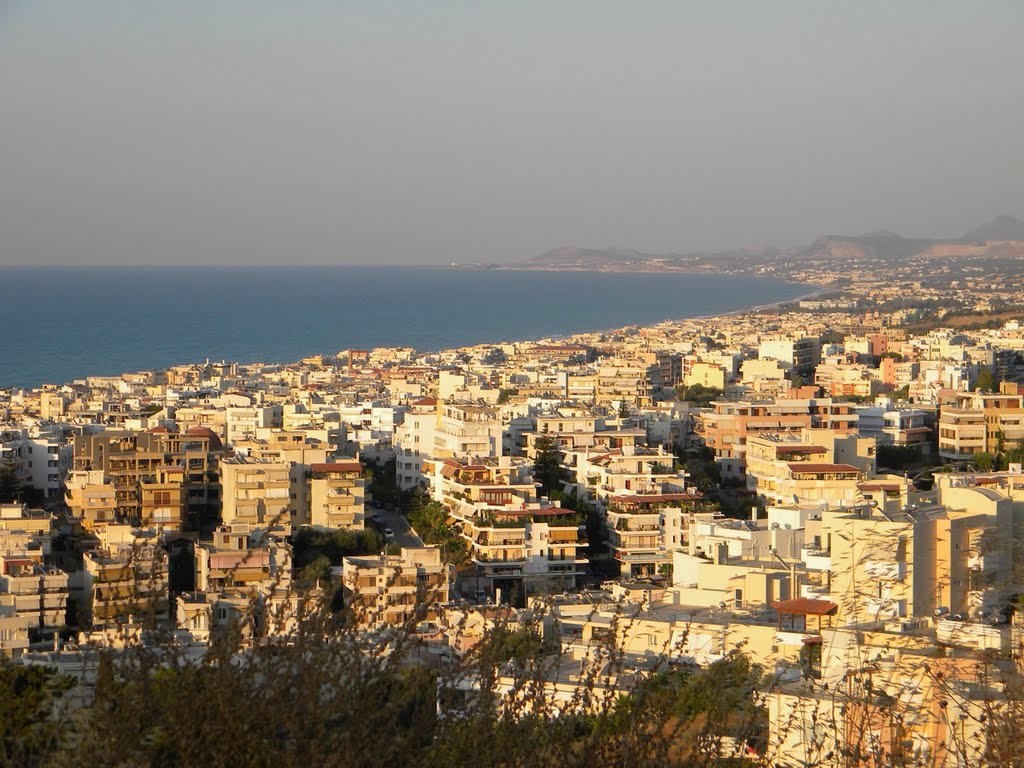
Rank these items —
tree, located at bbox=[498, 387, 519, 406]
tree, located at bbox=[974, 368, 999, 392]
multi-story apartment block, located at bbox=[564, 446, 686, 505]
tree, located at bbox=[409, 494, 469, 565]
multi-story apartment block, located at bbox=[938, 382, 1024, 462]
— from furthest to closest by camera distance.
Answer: tree, located at bbox=[974, 368, 999, 392], tree, located at bbox=[498, 387, 519, 406], multi-story apartment block, located at bbox=[938, 382, 1024, 462], multi-story apartment block, located at bbox=[564, 446, 686, 505], tree, located at bbox=[409, 494, 469, 565]

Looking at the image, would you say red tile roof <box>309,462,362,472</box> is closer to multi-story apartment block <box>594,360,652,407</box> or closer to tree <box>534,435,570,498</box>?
tree <box>534,435,570,498</box>

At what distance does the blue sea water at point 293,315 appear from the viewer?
162ft

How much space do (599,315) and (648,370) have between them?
3995 cm

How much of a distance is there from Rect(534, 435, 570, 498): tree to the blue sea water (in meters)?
22.8

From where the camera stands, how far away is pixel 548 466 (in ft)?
59.0

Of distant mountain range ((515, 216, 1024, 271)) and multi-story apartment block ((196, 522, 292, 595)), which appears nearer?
multi-story apartment block ((196, 522, 292, 595))

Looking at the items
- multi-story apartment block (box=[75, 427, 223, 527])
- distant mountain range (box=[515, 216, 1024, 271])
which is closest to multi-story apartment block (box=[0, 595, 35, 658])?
multi-story apartment block (box=[75, 427, 223, 527])

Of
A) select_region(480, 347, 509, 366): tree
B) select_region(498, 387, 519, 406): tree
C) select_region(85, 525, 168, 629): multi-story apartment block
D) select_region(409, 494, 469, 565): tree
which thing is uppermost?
select_region(85, 525, 168, 629): multi-story apartment block

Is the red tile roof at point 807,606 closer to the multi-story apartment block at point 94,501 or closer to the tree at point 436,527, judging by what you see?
the tree at point 436,527

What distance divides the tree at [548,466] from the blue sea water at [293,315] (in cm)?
2277

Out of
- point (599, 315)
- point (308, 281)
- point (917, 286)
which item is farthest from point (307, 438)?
point (308, 281)

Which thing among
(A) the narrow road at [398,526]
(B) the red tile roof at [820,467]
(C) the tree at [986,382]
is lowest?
(A) the narrow road at [398,526]

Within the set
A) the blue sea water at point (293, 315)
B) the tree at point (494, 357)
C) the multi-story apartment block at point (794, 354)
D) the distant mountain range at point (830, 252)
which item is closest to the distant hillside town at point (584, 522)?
the multi-story apartment block at point (794, 354)

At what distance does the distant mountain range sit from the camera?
126 metres
